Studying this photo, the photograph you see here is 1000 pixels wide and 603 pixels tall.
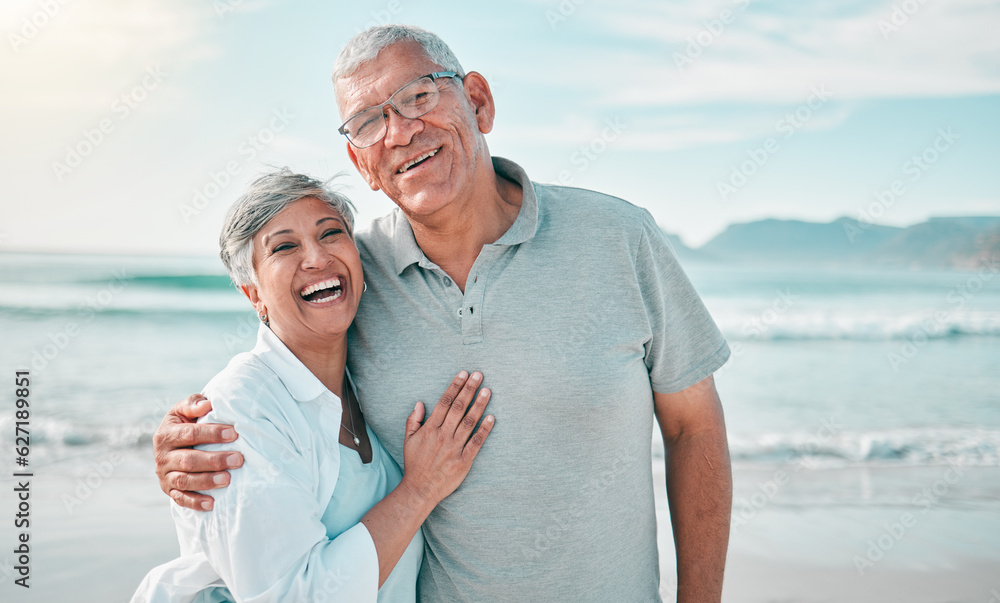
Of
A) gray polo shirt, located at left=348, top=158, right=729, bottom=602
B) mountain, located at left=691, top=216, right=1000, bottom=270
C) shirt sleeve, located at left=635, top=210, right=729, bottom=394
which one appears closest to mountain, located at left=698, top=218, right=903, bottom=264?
mountain, located at left=691, top=216, right=1000, bottom=270

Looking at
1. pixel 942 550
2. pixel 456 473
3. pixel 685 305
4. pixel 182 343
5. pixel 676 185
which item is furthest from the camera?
pixel 676 185

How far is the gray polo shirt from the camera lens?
1725mm

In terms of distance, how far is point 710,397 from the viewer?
76.0 inches

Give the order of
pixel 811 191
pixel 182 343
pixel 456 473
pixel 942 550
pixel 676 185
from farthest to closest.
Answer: pixel 811 191, pixel 676 185, pixel 182 343, pixel 942 550, pixel 456 473

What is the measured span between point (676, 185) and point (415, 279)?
67.1 ft

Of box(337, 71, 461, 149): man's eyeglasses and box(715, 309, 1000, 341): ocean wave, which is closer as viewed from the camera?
box(337, 71, 461, 149): man's eyeglasses

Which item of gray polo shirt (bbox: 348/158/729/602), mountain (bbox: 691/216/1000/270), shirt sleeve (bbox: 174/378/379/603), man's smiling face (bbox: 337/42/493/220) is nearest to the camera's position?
shirt sleeve (bbox: 174/378/379/603)

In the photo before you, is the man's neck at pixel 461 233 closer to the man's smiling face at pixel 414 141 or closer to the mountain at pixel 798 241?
the man's smiling face at pixel 414 141

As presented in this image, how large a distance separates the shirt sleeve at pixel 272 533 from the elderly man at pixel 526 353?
13cm

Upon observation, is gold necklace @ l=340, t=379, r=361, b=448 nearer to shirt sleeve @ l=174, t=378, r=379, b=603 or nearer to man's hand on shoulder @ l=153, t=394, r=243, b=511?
shirt sleeve @ l=174, t=378, r=379, b=603

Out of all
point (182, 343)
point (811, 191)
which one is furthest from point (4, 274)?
point (811, 191)

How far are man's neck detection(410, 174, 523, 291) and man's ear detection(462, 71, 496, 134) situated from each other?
0.80 feet

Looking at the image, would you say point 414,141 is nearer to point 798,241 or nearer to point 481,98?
point 481,98

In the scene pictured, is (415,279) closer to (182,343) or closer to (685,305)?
(685,305)
